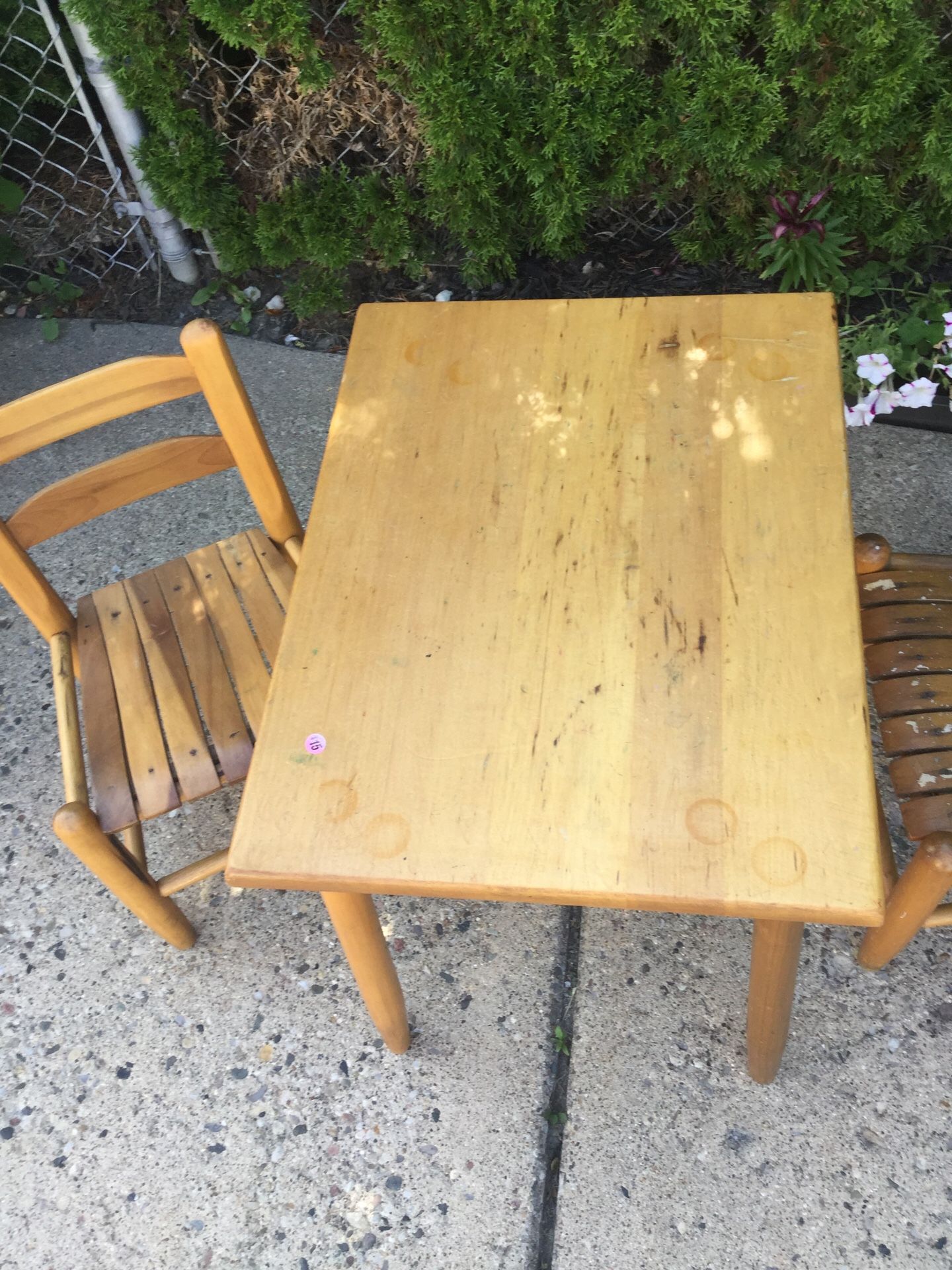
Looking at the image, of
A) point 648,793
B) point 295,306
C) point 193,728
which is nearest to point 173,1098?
point 193,728

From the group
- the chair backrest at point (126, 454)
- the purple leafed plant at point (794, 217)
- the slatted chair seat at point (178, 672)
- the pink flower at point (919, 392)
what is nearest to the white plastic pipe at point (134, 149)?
the chair backrest at point (126, 454)

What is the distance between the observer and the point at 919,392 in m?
2.43

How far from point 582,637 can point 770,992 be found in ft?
2.26

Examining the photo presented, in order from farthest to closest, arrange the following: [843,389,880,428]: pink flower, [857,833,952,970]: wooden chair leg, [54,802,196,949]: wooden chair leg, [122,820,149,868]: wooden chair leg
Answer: [843,389,880,428]: pink flower < [122,820,149,868]: wooden chair leg < [54,802,196,949]: wooden chair leg < [857,833,952,970]: wooden chair leg

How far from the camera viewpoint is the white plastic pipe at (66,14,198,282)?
2.86 meters

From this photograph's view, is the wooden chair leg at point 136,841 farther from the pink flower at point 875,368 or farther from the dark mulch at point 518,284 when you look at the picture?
the pink flower at point 875,368

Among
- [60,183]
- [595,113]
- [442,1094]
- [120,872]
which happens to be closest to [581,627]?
[120,872]

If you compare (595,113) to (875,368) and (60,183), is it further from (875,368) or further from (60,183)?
(60,183)

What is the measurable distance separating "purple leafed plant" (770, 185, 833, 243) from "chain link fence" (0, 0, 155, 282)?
2.10 meters

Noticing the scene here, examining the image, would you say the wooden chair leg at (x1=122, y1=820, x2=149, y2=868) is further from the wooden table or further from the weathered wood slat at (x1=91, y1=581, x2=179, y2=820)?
the wooden table

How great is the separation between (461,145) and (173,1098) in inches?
97.9

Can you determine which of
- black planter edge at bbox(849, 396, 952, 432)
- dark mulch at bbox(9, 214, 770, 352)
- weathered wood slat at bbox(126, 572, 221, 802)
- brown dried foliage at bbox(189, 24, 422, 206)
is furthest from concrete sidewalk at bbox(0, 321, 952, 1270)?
brown dried foliage at bbox(189, 24, 422, 206)

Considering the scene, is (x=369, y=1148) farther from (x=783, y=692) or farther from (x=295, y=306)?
(x=295, y=306)

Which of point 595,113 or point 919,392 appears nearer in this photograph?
point 919,392
